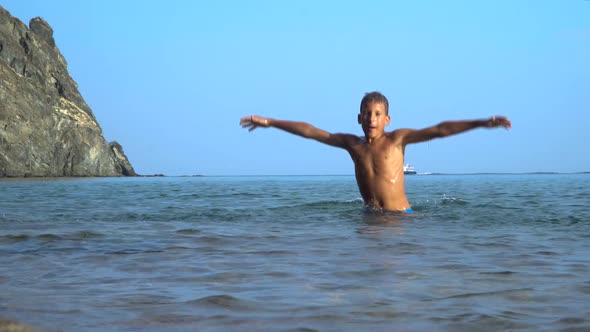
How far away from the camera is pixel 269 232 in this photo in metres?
8.04

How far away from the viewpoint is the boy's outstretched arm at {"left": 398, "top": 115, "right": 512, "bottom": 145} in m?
7.34

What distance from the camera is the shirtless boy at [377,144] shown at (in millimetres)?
8531

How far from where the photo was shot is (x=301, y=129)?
852 centimetres

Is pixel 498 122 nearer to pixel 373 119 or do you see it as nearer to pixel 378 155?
pixel 373 119

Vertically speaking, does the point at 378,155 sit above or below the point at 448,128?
below

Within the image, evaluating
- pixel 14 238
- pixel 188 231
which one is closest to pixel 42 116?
pixel 188 231

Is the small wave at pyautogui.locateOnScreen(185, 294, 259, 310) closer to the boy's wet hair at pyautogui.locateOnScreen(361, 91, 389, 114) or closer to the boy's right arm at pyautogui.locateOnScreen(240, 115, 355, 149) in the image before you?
the boy's right arm at pyautogui.locateOnScreen(240, 115, 355, 149)

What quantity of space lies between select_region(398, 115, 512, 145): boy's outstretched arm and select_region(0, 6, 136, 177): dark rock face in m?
68.4

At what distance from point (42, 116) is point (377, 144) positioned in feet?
257

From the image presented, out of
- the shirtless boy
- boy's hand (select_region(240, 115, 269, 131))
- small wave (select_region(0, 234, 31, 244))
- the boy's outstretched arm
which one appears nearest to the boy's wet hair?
the shirtless boy

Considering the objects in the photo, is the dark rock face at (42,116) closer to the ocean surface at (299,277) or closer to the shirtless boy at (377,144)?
the shirtless boy at (377,144)

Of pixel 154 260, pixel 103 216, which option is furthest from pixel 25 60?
pixel 154 260

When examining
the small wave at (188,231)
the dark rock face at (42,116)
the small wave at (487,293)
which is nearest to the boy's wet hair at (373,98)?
the small wave at (188,231)

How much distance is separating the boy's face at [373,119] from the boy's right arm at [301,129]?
0.35 metres
